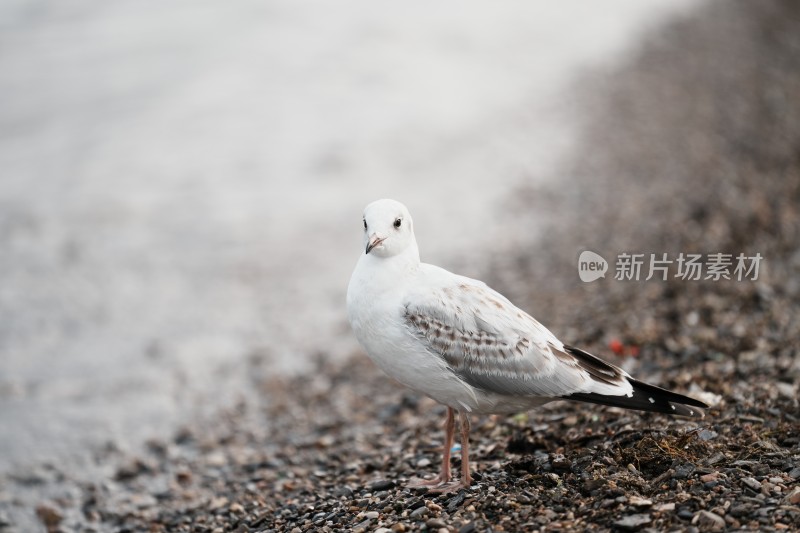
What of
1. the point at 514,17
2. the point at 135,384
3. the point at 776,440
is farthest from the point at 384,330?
the point at 514,17

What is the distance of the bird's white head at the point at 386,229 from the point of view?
546cm

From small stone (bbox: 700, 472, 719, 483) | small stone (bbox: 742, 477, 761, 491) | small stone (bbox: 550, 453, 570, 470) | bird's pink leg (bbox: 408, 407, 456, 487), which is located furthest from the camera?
bird's pink leg (bbox: 408, 407, 456, 487)

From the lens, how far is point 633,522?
15.5 ft

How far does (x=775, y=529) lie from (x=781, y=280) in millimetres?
6030

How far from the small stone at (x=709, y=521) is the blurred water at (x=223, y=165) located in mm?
6194

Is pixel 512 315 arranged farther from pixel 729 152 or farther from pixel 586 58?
pixel 586 58

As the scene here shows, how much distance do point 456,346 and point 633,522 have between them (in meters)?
1.50

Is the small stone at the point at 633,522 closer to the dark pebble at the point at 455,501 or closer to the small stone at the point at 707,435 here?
the dark pebble at the point at 455,501

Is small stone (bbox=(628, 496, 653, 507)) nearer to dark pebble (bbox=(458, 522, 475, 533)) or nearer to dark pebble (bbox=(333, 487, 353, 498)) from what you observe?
dark pebble (bbox=(458, 522, 475, 533))

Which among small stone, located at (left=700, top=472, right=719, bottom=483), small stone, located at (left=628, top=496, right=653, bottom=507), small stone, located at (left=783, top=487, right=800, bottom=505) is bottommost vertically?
small stone, located at (left=783, top=487, right=800, bottom=505)

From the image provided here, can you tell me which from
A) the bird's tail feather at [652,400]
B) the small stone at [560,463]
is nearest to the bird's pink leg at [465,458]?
the small stone at [560,463]

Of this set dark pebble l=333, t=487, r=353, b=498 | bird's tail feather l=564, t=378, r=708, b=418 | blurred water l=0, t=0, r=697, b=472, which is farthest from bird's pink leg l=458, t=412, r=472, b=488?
blurred water l=0, t=0, r=697, b=472

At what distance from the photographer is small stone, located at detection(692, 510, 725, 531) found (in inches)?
182

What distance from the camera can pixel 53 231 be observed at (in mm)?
13773
